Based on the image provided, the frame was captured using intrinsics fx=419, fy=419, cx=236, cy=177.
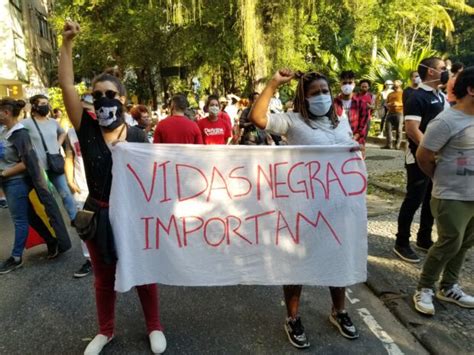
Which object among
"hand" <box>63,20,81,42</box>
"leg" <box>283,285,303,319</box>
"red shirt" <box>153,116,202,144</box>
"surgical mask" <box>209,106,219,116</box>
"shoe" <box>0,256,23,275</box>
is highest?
"hand" <box>63,20,81,42</box>

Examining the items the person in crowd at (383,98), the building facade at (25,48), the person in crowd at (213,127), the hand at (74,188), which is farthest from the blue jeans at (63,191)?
the building facade at (25,48)

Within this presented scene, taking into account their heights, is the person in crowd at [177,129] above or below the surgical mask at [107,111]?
below

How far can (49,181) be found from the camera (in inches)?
190

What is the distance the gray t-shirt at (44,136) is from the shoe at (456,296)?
4.13 metres

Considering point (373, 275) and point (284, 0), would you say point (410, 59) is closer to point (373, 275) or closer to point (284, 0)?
point (284, 0)

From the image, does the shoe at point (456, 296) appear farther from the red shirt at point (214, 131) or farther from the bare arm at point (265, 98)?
the red shirt at point (214, 131)

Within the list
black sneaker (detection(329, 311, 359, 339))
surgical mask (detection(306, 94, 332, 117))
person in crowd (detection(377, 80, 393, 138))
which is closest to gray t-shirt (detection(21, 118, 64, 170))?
surgical mask (detection(306, 94, 332, 117))

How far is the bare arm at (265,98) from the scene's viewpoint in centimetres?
266

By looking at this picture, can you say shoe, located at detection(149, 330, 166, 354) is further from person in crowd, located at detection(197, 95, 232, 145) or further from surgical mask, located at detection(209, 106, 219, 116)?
surgical mask, located at detection(209, 106, 219, 116)

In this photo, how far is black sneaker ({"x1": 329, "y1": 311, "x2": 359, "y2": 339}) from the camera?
2.96 meters

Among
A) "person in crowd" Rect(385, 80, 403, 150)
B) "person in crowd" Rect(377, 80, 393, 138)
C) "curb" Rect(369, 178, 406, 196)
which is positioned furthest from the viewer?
"person in crowd" Rect(377, 80, 393, 138)

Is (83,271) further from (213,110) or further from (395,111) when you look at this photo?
(395,111)

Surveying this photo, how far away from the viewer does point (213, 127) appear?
20.4 feet

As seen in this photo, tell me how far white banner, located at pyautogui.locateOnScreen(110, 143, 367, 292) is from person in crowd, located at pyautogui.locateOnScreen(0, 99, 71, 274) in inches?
82.7
